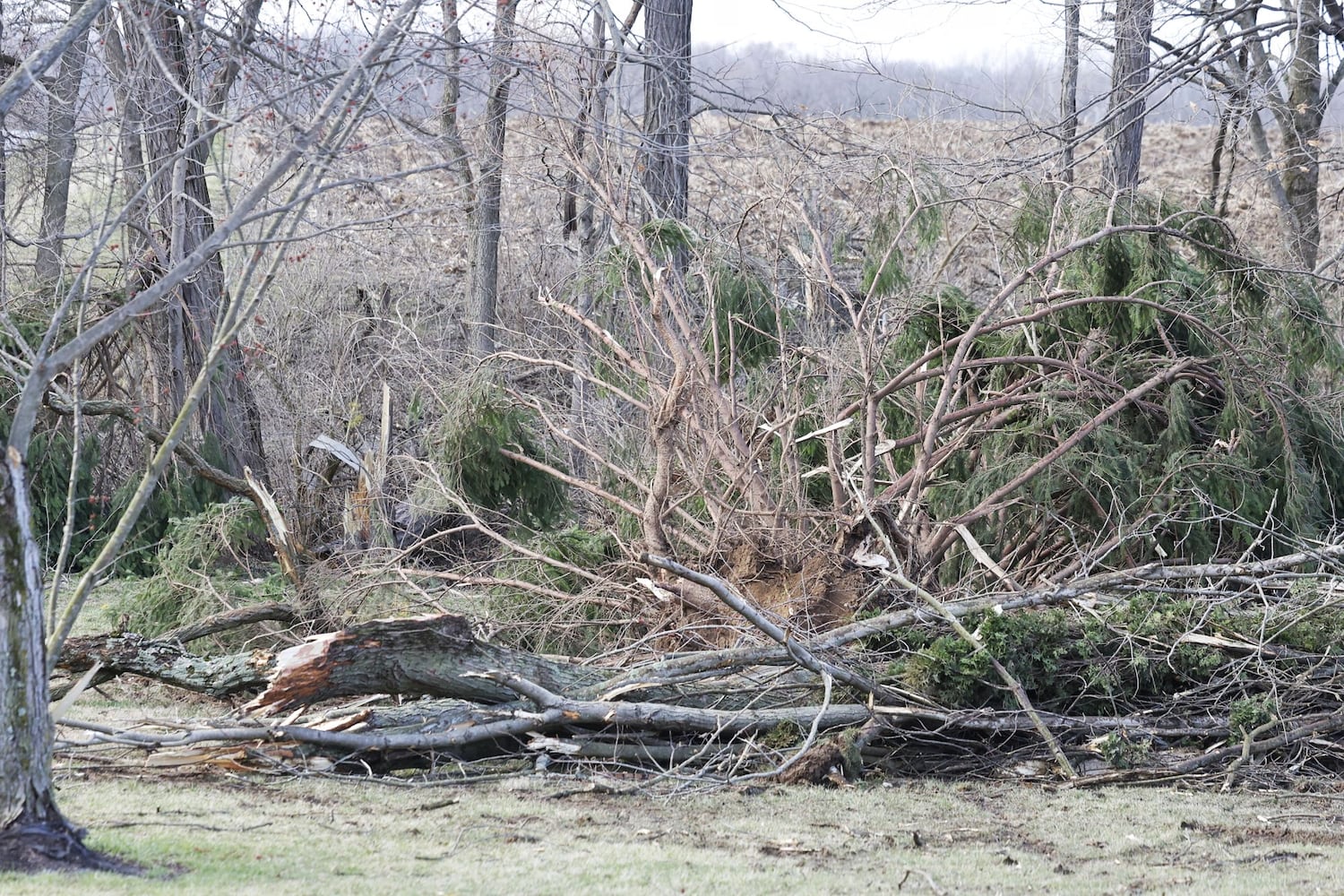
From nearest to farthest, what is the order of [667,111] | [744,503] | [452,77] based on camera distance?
[452,77] → [744,503] → [667,111]

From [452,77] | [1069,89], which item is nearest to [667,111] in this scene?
[452,77]

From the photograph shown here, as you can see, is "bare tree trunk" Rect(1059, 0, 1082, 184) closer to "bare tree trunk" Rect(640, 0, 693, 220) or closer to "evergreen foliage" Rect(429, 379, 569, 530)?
"bare tree trunk" Rect(640, 0, 693, 220)

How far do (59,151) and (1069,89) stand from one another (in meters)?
11.0

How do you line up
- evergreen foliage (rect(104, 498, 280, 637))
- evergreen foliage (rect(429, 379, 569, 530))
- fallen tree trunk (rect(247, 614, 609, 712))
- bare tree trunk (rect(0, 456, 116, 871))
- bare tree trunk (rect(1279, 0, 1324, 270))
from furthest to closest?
bare tree trunk (rect(1279, 0, 1324, 270)) → evergreen foliage (rect(429, 379, 569, 530)) → evergreen foliage (rect(104, 498, 280, 637)) → fallen tree trunk (rect(247, 614, 609, 712)) → bare tree trunk (rect(0, 456, 116, 871))

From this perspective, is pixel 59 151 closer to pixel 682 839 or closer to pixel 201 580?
pixel 201 580

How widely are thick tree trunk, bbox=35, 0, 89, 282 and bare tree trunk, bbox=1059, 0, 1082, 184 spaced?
6.76 meters

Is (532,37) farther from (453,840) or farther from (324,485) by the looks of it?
(453,840)

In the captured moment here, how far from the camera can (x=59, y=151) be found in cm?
1020

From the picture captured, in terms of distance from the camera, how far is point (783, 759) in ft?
15.9

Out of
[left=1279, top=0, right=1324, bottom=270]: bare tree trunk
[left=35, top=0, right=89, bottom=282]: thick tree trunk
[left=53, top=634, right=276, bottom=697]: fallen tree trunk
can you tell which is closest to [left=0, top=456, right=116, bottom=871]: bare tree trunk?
[left=53, top=634, right=276, bottom=697]: fallen tree trunk

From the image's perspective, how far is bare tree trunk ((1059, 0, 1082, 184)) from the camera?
993 cm

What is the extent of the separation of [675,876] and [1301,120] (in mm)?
13086

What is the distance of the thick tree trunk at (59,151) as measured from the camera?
8.83 meters

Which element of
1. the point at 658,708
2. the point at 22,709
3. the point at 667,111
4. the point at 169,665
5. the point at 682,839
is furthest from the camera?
the point at 667,111
